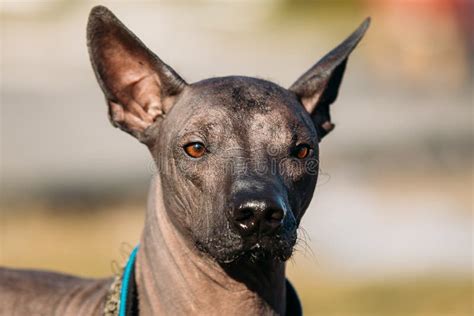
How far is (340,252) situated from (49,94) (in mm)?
11653

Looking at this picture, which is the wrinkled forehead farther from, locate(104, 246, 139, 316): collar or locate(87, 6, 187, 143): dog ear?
locate(104, 246, 139, 316): collar

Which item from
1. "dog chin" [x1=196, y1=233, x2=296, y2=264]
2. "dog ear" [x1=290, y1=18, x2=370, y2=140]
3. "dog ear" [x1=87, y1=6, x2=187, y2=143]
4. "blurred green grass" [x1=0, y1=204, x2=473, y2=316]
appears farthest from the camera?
"blurred green grass" [x1=0, y1=204, x2=473, y2=316]

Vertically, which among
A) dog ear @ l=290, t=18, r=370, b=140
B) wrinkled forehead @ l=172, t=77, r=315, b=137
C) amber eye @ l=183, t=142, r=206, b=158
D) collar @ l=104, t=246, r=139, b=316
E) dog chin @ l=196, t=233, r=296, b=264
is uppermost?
dog ear @ l=290, t=18, r=370, b=140

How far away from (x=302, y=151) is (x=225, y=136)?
1.12 feet

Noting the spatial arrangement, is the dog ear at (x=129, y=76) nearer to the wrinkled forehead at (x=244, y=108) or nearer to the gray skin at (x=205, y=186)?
the gray skin at (x=205, y=186)

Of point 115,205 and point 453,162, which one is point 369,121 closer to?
point 453,162

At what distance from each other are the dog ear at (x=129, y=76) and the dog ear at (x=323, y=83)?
0.55 m

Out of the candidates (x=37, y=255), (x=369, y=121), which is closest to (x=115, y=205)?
(x=37, y=255)

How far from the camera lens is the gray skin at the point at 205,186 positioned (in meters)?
4.70

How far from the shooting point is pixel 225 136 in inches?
193

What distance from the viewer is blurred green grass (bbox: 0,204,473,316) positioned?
9.55 m

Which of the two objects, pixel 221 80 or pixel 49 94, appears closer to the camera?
pixel 221 80

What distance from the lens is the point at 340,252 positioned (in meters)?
Result: 11.3

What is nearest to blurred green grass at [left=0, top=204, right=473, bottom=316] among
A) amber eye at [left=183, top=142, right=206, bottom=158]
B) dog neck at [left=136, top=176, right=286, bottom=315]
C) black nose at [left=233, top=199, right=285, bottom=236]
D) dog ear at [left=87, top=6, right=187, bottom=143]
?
dog ear at [left=87, top=6, right=187, bottom=143]
